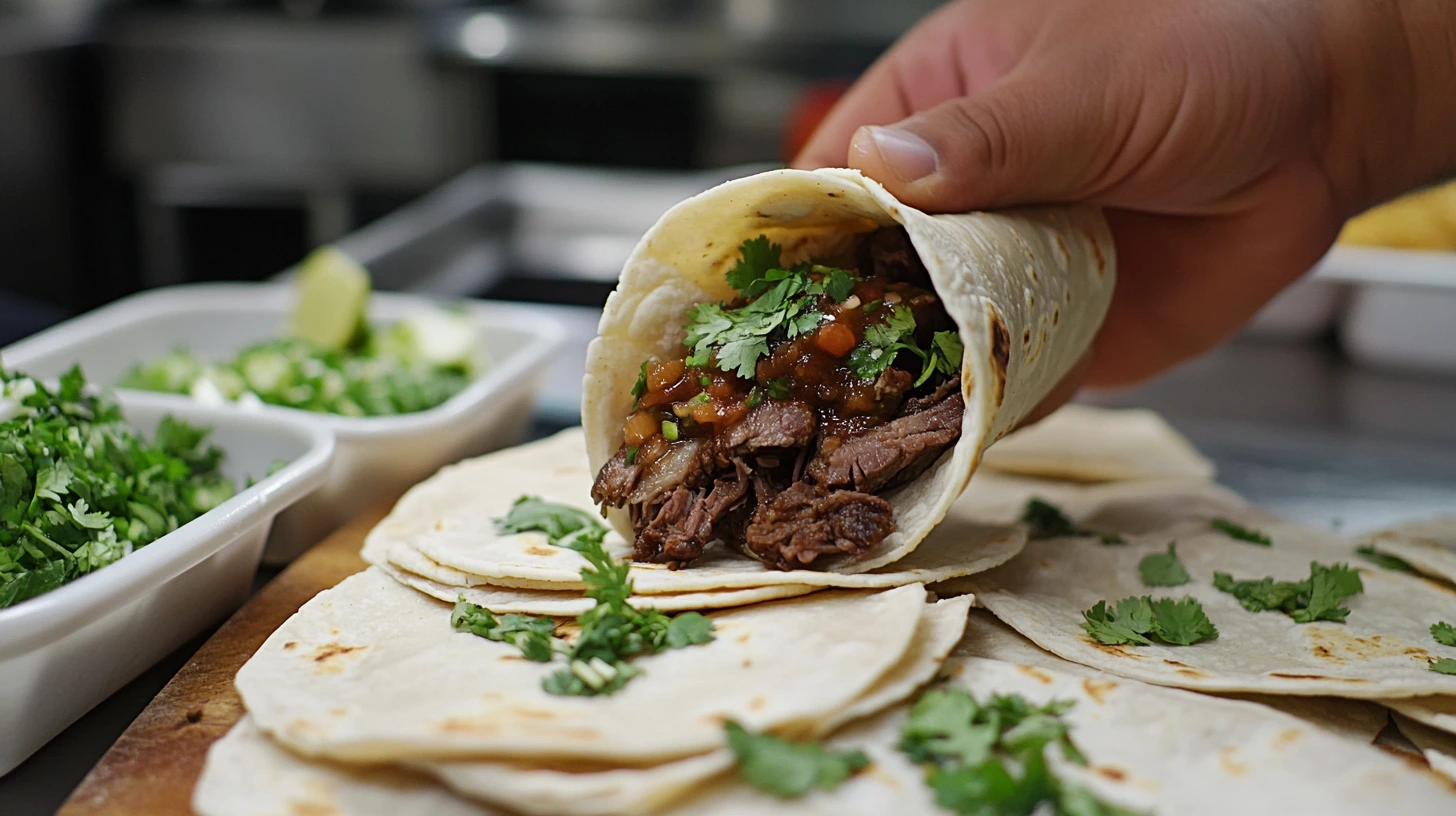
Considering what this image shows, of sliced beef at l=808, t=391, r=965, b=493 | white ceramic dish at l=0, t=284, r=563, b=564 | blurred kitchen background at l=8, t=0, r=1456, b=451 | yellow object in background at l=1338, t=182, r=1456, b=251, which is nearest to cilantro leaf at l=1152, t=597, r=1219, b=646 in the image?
sliced beef at l=808, t=391, r=965, b=493

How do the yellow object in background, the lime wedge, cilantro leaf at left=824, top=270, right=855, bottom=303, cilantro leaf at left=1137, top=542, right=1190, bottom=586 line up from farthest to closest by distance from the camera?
→ the yellow object in background < the lime wedge < cilantro leaf at left=1137, top=542, right=1190, bottom=586 < cilantro leaf at left=824, top=270, right=855, bottom=303

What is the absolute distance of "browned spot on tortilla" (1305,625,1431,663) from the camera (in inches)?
85.9

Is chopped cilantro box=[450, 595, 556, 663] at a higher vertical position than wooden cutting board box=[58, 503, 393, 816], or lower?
higher

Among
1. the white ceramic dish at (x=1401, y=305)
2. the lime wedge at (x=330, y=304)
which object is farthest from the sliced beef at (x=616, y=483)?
the white ceramic dish at (x=1401, y=305)

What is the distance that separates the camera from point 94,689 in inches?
84.3

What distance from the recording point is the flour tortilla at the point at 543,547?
7.20 feet

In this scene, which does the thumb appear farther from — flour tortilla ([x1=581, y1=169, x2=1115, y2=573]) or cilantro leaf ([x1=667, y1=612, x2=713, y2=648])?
cilantro leaf ([x1=667, y1=612, x2=713, y2=648])

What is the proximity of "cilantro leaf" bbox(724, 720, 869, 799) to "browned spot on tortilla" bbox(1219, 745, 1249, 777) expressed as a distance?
0.56m

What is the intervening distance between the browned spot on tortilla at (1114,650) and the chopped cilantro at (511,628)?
3.24 ft

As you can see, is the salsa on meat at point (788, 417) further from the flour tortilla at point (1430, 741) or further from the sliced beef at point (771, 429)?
the flour tortilla at point (1430, 741)

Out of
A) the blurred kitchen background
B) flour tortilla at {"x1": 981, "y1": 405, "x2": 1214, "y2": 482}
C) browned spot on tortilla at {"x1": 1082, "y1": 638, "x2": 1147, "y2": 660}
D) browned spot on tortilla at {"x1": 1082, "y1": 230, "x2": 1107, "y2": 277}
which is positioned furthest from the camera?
the blurred kitchen background

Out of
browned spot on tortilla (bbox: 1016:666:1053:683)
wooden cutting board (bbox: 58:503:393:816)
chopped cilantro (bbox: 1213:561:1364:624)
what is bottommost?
wooden cutting board (bbox: 58:503:393:816)

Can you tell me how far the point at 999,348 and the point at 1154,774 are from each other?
782mm

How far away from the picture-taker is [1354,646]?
88.0 inches
